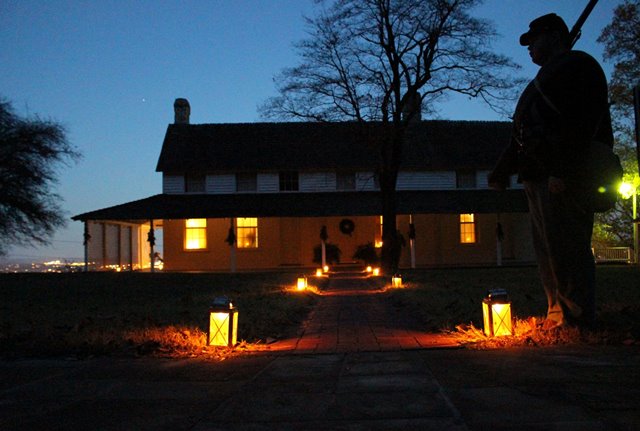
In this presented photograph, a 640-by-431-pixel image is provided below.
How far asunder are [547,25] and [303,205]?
71.0 ft

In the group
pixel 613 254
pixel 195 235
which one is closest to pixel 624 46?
pixel 613 254

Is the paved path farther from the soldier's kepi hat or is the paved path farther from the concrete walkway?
the soldier's kepi hat

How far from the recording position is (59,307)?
32.5ft

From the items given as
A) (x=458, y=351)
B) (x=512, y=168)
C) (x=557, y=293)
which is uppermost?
(x=512, y=168)

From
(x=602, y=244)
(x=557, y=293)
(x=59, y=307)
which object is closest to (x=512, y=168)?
(x=557, y=293)

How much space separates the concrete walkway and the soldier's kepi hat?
2.90 metres

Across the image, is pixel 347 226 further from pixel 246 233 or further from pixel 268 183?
pixel 246 233

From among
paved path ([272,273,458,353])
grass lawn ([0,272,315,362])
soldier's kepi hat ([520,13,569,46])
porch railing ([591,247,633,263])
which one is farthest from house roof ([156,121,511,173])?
soldier's kepi hat ([520,13,569,46])

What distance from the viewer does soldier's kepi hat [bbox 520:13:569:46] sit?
220 inches

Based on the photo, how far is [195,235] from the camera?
1118 inches

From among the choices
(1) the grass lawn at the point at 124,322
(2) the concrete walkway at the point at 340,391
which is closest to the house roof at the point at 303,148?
(1) the grass lawn at the point at 124,322

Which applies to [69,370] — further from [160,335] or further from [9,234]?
[9,234]

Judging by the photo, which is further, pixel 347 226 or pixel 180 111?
pixel 180 111

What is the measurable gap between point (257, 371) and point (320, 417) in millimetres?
1477
